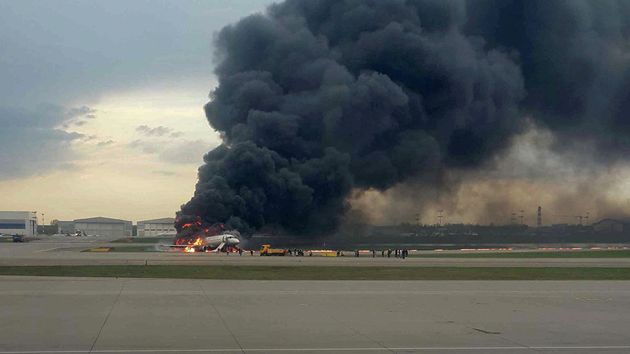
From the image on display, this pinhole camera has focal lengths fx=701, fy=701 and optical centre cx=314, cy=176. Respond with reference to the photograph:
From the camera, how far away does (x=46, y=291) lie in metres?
28.2

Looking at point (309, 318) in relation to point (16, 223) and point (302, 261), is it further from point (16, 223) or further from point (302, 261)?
point (16, 223)

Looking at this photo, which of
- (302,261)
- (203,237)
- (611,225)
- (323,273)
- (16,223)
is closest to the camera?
(323,273)

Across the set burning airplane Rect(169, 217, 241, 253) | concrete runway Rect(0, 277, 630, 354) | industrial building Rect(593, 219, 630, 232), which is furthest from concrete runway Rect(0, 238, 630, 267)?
industrial building Rect(593, 219, 630, 232)

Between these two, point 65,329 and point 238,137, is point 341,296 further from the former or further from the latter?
point 238,137

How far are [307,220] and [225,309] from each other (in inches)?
2770

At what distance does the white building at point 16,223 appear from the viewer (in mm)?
179250

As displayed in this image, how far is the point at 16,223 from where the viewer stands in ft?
596

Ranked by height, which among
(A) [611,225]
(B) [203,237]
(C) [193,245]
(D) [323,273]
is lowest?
(D) [323,273]

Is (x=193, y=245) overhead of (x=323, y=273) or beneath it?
overhead

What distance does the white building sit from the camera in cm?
A: 17925

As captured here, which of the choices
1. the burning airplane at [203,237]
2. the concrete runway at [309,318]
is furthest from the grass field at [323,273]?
the burning airplane at [203,237]

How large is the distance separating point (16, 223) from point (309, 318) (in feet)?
587

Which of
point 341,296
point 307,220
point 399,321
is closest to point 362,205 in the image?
point 307,220

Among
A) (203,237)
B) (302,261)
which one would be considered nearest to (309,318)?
(302,261)
